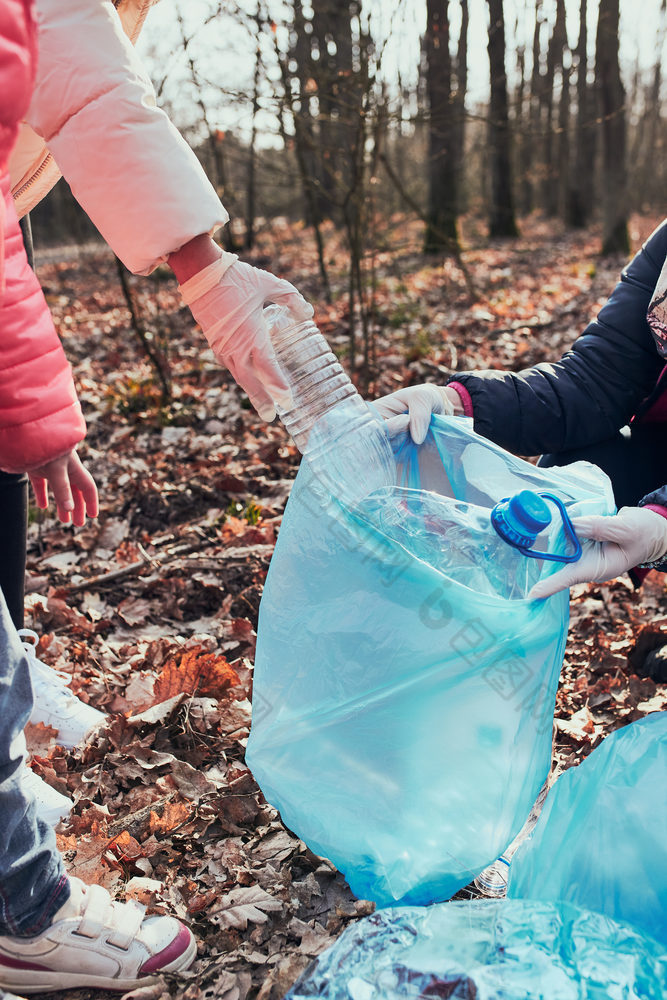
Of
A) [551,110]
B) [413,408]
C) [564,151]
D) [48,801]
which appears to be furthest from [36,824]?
[551,110]

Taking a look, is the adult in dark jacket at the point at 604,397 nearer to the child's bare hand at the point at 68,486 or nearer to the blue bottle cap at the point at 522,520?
the blue bottle cap at the point at 522,520

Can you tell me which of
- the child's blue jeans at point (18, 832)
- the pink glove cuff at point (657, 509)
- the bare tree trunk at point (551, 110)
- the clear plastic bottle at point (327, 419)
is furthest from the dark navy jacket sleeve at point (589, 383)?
the bare tree trunk at point (551, 110)

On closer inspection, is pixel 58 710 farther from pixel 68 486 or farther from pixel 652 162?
pixel 652 162

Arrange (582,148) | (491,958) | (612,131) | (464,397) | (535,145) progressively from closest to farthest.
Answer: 1. (491,958)
2. (464,397)
3. (612,131)
4. (582,148)
5. (535,145)

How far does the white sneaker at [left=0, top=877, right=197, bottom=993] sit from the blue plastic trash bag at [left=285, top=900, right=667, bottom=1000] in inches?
14.1

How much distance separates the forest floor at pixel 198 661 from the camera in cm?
151

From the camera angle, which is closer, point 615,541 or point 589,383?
point 615,541

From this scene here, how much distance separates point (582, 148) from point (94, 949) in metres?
17.0

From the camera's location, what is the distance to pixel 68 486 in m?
1.35

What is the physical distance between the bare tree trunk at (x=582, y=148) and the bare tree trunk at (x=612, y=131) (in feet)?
15.9

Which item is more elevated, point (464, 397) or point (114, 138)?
point (114, 138)

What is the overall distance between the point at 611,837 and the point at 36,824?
2.93 feet

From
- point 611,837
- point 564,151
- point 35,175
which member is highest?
point 35,175

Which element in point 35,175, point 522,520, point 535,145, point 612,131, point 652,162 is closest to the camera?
point 522,520
